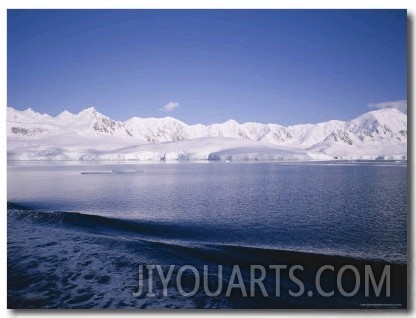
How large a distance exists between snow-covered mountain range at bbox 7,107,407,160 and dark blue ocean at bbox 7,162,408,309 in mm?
503

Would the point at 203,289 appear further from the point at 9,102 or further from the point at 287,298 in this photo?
the point at 9,102

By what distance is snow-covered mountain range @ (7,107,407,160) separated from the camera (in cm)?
556

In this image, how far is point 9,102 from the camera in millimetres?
5328

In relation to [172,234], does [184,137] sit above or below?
above

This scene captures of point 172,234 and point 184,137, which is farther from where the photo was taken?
point 184,137

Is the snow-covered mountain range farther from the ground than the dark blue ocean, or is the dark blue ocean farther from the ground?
the snow-covered mountain range

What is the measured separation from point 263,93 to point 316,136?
5.34 ft

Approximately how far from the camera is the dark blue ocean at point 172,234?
15.2ft

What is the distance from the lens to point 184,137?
23.2 feet

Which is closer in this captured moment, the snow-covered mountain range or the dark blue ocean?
the dark blue ocean

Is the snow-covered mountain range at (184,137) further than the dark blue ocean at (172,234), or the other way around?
the snow-covered mountain range at (184,137)

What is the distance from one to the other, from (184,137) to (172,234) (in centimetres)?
223

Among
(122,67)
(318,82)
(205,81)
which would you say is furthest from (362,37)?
(122,67)

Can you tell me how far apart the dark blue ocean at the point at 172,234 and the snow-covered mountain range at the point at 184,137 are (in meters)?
0.50
